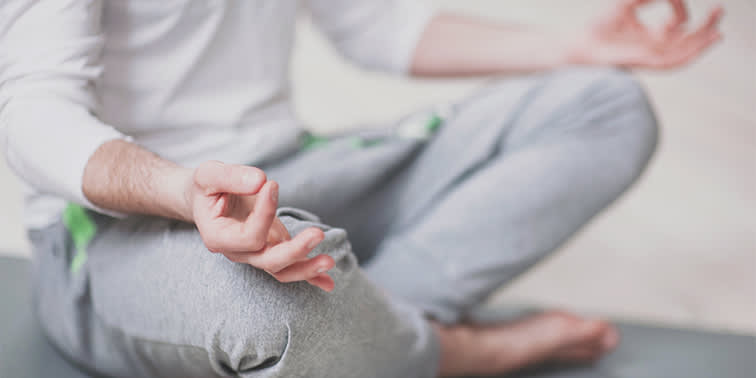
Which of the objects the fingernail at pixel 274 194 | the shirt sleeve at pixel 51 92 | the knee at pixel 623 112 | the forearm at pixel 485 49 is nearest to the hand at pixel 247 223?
the fingernail at pixel 274 194

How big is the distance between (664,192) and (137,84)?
1.43 meters

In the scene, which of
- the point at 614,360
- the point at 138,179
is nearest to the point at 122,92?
the point at 138,179

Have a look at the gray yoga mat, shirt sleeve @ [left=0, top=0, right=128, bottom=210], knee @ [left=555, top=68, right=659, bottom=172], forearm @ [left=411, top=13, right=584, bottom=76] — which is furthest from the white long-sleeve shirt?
knee @ [left=555, top=68, right=659, bottom=172]

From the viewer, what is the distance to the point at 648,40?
1.00 metres

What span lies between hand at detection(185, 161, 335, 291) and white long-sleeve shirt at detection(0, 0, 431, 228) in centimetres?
16

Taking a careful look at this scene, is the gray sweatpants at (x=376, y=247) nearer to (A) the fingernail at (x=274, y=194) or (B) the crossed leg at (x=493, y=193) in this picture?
(B) the crossed leg at (x=493, y=193)

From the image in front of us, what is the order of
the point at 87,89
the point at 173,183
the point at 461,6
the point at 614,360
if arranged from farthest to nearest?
the point at 461,6 → the point at 614,360 → the point at 87,89 → the point at 173,183

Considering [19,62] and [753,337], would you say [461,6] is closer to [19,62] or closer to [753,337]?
[753,337]

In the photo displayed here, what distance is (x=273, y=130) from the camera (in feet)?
2.77

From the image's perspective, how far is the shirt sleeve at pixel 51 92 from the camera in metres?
0.55

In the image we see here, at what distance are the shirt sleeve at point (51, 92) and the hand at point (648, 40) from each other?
74cm

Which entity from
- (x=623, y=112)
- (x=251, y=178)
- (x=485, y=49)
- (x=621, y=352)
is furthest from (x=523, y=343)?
(x=251, y=178)

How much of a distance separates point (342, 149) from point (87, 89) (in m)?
0.35

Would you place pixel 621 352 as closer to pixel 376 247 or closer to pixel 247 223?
pixel 376 247
